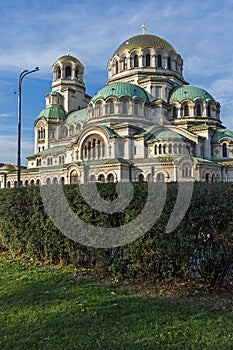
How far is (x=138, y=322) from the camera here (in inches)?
176

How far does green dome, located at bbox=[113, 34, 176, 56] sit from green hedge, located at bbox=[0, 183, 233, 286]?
149ft

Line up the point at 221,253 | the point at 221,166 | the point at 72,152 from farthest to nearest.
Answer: the point at 72,152 < the point at 221,166 < the point at 221,253

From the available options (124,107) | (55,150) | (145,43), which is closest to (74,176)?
(55,150)

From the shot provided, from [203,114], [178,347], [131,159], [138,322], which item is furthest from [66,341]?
[203,114]

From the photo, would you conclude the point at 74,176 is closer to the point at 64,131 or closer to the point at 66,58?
the point at 64,131

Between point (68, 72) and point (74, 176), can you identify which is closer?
point (74, 176)

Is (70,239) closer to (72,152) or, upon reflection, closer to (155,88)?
(72,152)

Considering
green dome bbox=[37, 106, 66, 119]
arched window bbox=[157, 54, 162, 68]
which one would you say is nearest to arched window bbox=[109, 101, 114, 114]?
arched window bbox=[157, 54, 162, 68]

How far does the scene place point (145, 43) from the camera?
4825 cm

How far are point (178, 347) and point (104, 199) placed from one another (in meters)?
3.43

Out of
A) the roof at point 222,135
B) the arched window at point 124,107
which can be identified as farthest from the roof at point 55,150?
the roof at point 222,135

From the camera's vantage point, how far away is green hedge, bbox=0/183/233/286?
5387 millimetres

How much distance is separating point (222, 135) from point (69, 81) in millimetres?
27128

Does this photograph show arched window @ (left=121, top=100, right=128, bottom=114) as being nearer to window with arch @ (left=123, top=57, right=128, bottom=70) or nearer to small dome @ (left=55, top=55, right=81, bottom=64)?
window with arch @ (left=123, top=57, right=128, bottom=70)
